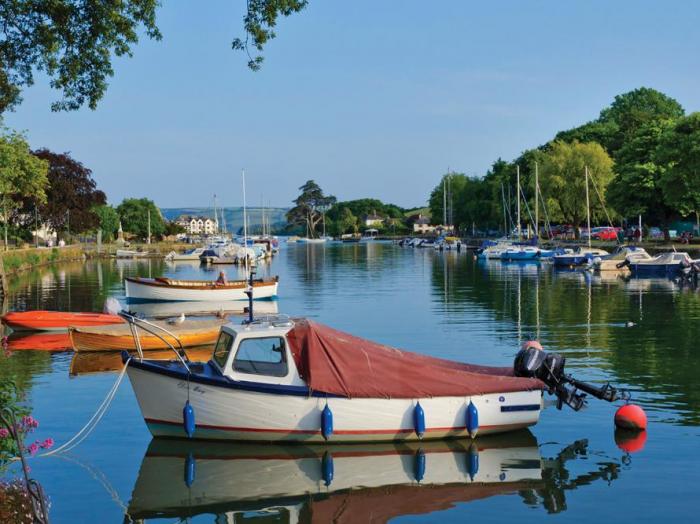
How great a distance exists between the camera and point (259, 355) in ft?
58.8


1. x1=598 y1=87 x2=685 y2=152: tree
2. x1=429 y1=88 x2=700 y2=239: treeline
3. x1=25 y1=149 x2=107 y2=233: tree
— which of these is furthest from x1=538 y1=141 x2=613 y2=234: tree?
x1=25 y1=149 x2=107 y2=233: tree

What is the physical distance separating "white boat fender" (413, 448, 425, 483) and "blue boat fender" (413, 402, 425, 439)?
0.47 metres

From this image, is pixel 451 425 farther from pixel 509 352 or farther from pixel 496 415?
pixel 509 352

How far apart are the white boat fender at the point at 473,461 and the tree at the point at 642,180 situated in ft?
256

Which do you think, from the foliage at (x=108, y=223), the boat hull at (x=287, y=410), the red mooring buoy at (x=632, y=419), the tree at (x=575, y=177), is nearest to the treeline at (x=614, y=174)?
the tree at (x=575, y=177)

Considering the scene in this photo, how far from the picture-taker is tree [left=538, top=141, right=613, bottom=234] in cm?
11275

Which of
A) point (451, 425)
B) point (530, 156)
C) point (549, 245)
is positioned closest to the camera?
point (451, 425)

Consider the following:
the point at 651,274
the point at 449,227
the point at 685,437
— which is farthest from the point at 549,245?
the point at 685,437

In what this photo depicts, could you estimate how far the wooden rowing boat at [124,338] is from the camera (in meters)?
31.3

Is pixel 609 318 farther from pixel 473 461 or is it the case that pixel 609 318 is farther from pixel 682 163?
pixel 682 163

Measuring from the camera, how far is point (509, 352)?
103ft

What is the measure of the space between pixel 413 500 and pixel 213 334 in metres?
19.2

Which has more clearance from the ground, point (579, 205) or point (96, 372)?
point (579, 205)

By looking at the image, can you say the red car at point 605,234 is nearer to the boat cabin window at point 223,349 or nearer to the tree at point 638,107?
the tree at point 638,107
